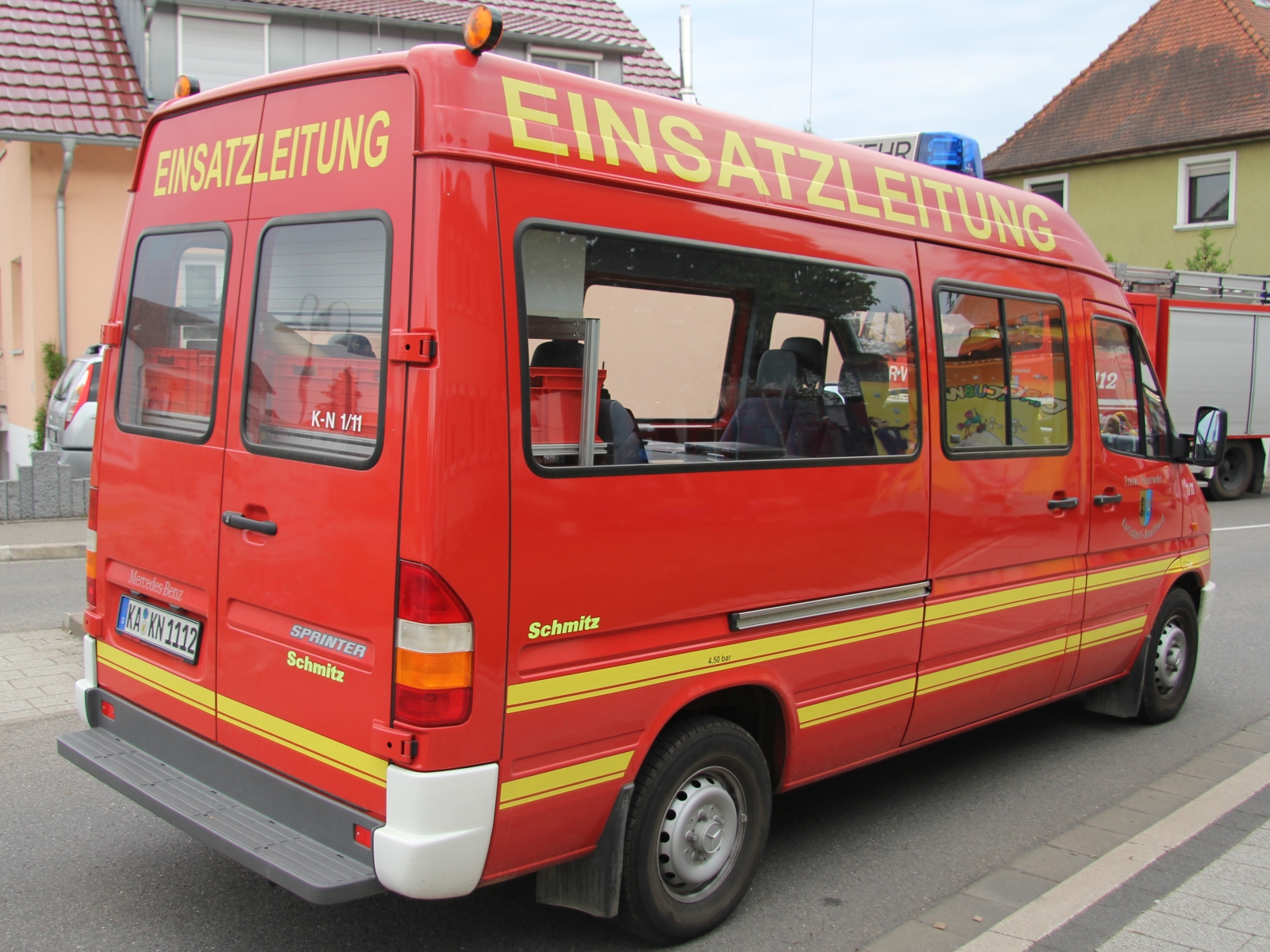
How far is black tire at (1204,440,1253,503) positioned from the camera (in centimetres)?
1877

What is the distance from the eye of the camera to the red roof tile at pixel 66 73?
16047 millimetres

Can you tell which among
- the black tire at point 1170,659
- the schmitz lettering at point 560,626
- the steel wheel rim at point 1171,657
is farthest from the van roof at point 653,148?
the steel wheel rim at point 1171,657

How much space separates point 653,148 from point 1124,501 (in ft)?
10.7

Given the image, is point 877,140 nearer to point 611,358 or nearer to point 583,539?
point 611,358

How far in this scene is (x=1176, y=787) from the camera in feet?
16.8

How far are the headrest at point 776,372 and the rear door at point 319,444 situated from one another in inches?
67.2

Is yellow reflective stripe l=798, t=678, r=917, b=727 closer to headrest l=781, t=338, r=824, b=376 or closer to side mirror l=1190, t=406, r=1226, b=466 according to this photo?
headrest l=781, t=338, r=824, b=376

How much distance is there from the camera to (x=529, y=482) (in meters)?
3.05

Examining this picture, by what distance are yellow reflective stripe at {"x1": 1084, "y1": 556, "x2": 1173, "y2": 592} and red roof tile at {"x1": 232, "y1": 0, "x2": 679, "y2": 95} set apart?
50.0ft

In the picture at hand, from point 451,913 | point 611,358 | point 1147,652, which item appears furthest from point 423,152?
point 1147,652

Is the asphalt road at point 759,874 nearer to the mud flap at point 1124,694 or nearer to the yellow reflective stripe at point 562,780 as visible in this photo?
the mud flap at point 1124,694

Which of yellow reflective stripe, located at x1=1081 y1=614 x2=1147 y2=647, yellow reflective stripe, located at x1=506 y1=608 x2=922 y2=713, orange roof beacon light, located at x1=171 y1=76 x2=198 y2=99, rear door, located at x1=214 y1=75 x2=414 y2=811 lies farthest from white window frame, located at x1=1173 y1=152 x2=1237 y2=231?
rear door, located at x1=214 y1=75 x2=414 y2=811

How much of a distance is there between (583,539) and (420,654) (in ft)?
1.83

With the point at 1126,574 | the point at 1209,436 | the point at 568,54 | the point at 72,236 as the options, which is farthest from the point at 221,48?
the point at 1126,574
